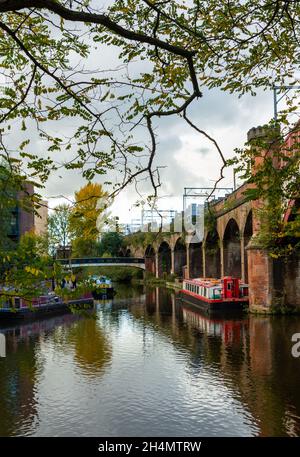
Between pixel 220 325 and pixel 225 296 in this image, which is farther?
pixel 225 296

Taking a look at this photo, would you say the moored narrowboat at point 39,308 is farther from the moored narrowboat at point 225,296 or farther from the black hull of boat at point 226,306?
the moored narrowboat at point 225,296

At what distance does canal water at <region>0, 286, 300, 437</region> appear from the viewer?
475 inches

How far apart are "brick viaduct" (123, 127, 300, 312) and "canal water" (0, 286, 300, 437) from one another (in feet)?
5.92

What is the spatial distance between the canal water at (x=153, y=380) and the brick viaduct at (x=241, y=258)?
180cm

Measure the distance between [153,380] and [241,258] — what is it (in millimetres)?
22025

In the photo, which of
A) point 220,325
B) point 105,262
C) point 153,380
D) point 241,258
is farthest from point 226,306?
point 105,262

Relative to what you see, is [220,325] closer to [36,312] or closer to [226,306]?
[226,306]

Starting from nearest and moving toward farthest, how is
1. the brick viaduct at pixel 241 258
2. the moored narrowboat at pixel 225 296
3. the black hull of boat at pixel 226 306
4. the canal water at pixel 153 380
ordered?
the canal water at pixel 153 380 → the brick viaduct at pixel 241 258 → the black hull of boat at pixel 226 306 → the moored narrowboat at pixel 225 296

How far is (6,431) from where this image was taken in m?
11.8

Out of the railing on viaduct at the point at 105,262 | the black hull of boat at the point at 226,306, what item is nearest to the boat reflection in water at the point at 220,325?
the black hull of boat at the point at 226,306

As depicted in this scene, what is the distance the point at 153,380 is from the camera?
15.9 meters

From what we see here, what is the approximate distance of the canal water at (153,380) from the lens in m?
12.1

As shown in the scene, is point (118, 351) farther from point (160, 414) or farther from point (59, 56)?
point (59, 56)

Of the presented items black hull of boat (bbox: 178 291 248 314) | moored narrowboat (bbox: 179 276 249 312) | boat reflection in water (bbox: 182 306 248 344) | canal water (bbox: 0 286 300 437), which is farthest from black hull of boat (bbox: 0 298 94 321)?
moored narrowboat (bbox: 179 276 249 312)
